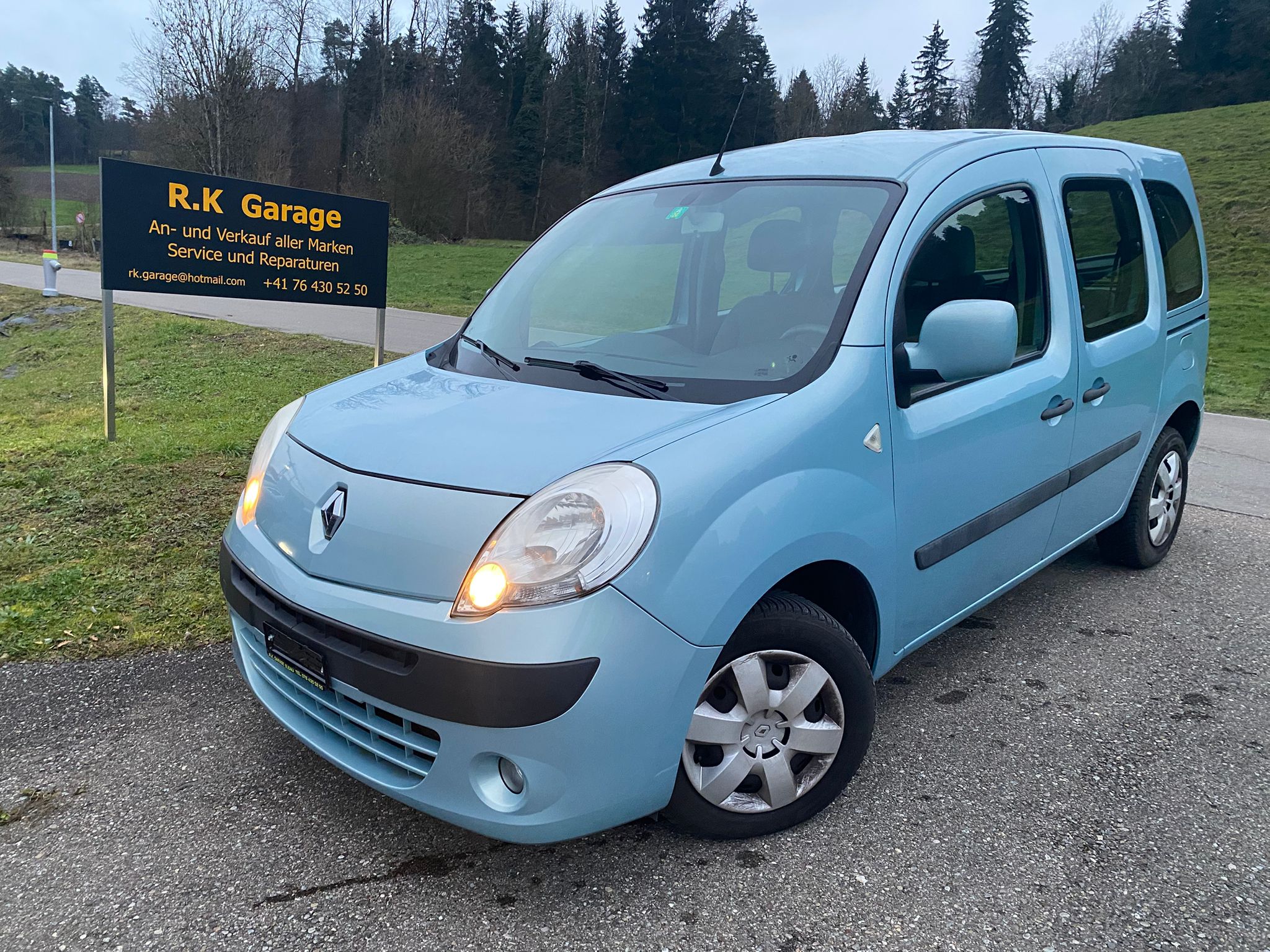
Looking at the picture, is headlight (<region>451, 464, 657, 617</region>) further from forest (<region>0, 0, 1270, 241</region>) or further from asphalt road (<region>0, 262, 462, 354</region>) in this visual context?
forest (<region>0, 0, 1270, 241</region>)

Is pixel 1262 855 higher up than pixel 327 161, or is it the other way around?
pixel 327 161

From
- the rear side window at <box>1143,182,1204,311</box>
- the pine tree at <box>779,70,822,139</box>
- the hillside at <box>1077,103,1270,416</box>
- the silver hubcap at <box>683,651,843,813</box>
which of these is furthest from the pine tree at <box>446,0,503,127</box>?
the silver hubcap at <box>683,651,843,813</box>

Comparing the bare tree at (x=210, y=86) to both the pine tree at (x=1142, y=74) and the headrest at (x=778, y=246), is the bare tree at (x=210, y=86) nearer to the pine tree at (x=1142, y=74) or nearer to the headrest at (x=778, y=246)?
the headrest at (x=778, y=246)

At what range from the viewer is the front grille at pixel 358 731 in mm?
2123

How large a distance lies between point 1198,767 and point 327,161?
52615mm

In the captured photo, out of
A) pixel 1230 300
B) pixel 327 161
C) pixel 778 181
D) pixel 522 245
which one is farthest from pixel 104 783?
pixel 327 161

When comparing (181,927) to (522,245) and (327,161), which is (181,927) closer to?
(522,245)

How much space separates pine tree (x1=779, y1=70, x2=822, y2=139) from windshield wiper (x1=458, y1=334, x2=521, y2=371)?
178 ft

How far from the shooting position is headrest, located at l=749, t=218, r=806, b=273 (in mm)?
2820

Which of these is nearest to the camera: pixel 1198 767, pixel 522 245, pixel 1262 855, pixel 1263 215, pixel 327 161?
pixel 1262 855

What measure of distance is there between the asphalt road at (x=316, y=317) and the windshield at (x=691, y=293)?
732 cm

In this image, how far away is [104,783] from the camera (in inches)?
104

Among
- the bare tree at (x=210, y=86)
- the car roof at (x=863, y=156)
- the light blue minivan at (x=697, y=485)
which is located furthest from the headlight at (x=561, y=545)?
the bare tree at (x=210, y=86)

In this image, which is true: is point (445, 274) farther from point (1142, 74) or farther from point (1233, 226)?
point (1142, 74)
